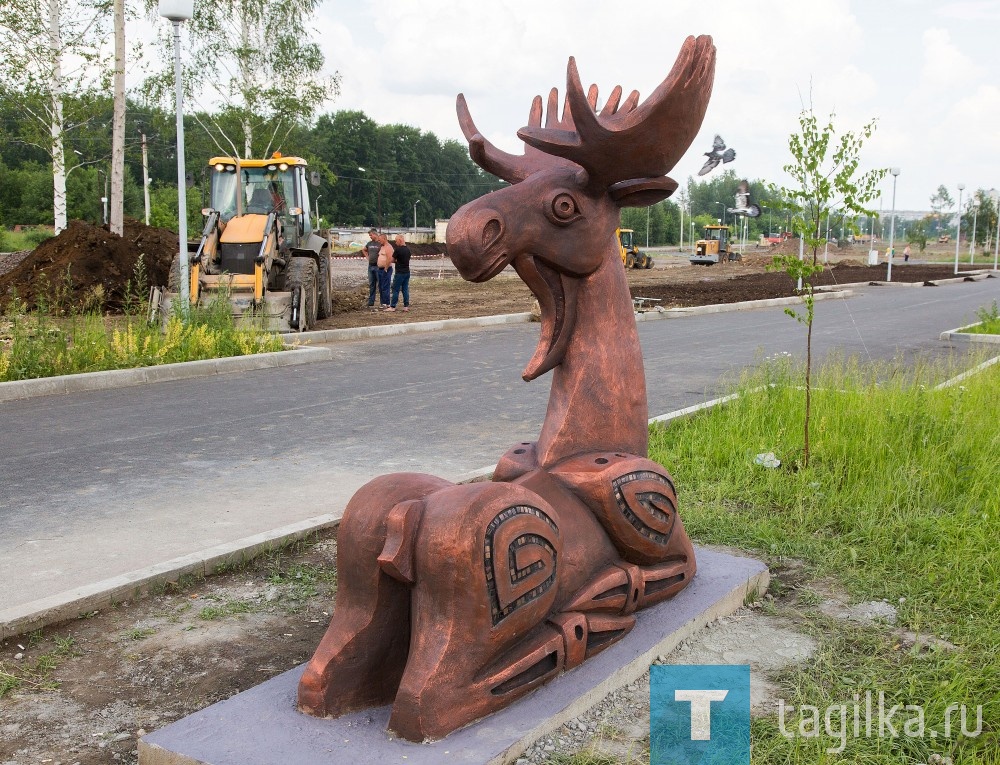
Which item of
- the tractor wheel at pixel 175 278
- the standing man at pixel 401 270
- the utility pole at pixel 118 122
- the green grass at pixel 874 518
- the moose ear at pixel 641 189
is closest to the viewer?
the green grass at pixel 874 518

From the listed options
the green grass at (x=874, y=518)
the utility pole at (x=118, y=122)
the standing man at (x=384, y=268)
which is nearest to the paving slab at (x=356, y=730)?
the green grass at (x=874, y=518)

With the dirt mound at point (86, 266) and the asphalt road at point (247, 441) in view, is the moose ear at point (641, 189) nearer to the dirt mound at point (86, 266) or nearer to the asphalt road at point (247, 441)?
the asphalt road at point (247, 441)

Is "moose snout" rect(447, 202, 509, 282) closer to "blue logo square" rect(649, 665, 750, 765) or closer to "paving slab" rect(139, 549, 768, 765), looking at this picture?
"paving slab" rect(139, 549, 768, 765)

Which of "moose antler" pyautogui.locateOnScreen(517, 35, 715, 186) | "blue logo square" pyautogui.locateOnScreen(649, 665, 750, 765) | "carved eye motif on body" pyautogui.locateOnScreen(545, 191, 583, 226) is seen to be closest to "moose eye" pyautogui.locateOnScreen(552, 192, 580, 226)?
"carved eye motif on body" pyautogui.locateOnScreen(545, 191, 583, 226)

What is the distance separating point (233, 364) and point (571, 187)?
8.93m

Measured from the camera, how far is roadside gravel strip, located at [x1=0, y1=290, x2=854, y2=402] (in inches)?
386

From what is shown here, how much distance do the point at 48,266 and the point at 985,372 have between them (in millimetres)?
16137

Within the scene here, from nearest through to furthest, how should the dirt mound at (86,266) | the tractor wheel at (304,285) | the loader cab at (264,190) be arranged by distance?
the tractor wheel at (304,285), the loader cab at (264,190), the dirt mound at (86,266)

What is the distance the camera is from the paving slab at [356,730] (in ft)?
8.79

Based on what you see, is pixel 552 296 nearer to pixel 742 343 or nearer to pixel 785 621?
pixel 785 621

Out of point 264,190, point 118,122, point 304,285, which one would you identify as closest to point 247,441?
point 304,285

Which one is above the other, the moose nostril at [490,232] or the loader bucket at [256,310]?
the moose nostril at [490,232]

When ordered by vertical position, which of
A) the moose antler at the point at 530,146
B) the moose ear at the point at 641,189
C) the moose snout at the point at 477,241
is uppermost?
the moose antler at the point at 530,146

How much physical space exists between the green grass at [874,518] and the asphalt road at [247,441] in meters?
1.88
